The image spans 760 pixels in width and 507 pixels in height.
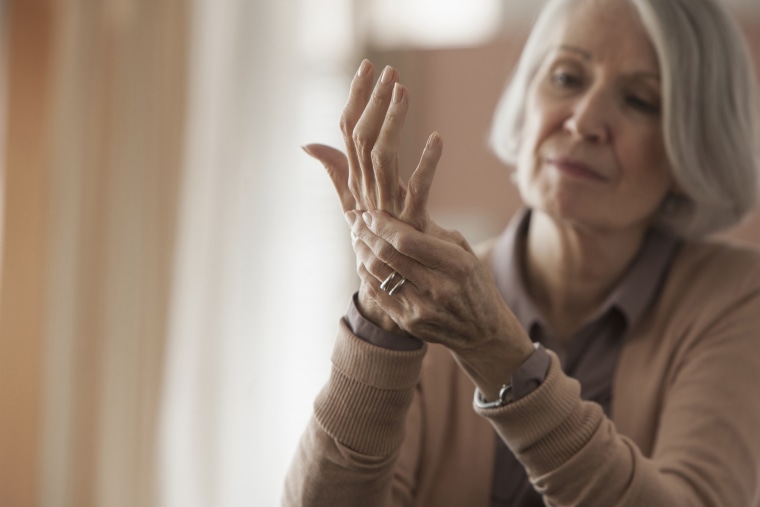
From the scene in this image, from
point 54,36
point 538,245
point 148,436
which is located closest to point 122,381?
point 148,436

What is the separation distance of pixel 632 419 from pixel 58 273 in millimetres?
1802

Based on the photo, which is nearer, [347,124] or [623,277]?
[347,124]

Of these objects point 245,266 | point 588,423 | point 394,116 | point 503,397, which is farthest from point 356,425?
point 245,266

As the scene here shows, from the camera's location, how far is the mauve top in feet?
4.74

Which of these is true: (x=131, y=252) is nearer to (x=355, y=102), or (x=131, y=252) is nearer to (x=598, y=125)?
(x=598, y=125)

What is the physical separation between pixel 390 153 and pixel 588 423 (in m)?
0.42

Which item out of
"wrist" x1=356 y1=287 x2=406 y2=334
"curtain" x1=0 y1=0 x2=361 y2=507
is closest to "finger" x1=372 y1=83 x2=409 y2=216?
"wrist" x1=356 y1=287 x2=406 y2=334

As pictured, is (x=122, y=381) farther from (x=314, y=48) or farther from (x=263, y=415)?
(x=314, y=48)

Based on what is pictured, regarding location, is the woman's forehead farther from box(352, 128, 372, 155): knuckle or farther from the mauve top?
box(352, 128, 372, 155): knuckle

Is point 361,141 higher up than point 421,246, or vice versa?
point 361,141

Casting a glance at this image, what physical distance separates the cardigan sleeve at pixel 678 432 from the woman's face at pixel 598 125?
236 millimetres

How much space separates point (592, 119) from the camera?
Answer: 144 centimetres

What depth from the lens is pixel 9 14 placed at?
2.58m

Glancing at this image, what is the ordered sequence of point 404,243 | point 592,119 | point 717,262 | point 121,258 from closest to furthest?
1. point 404,243
2. point 592,119
3. point 717,262
4. point 121,258
